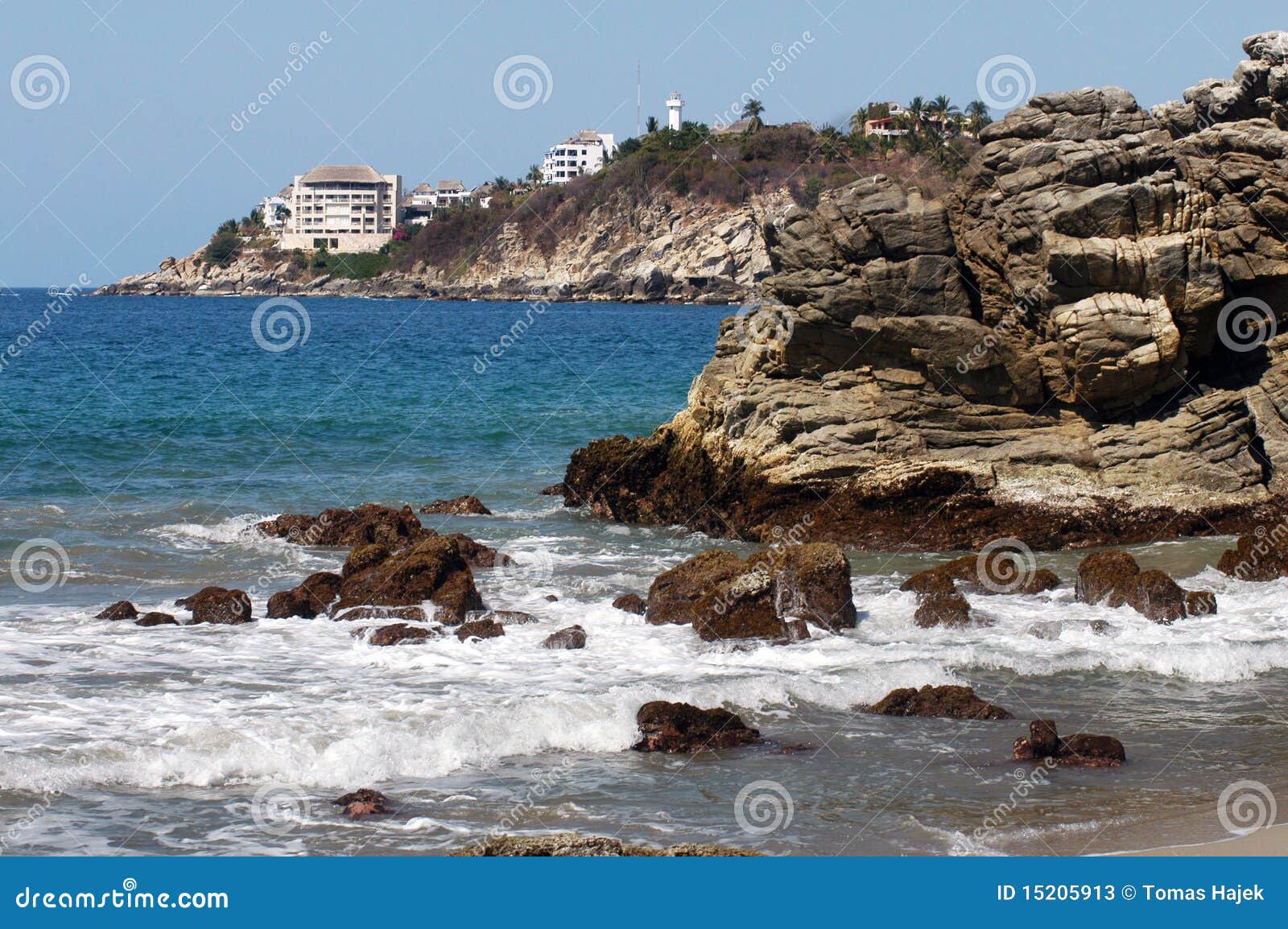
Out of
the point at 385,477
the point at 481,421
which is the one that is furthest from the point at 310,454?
the point at 481,421

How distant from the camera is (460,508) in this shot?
950 inches

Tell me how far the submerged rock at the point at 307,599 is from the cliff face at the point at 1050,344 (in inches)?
277

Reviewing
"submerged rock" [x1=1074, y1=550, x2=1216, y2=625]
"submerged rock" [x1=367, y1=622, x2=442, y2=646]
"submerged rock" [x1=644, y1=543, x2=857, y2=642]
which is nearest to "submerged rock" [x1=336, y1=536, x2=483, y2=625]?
"submerged rock" [x1=367, y1=622, x2=442, y2=646]

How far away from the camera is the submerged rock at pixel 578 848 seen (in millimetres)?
7707

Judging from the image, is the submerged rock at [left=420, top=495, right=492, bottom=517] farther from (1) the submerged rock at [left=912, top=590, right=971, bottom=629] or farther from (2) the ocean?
(1) the submerged rock at [left=912, top=590, right=971, bottom=629]

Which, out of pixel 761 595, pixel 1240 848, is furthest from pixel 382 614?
pixel 1240 848

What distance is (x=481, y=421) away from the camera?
36812 millimetres

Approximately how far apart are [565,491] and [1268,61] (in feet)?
46.5

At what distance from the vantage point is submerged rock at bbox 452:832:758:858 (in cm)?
771

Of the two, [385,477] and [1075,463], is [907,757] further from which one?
[385,477]

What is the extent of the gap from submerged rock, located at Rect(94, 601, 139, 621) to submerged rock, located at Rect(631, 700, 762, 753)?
743 centimetres

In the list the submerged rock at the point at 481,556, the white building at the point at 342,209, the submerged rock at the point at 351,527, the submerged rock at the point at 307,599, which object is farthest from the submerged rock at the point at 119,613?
the white building at the point at 342,209

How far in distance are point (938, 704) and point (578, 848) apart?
5.33 m

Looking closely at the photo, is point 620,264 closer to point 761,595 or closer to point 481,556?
point 481,556
